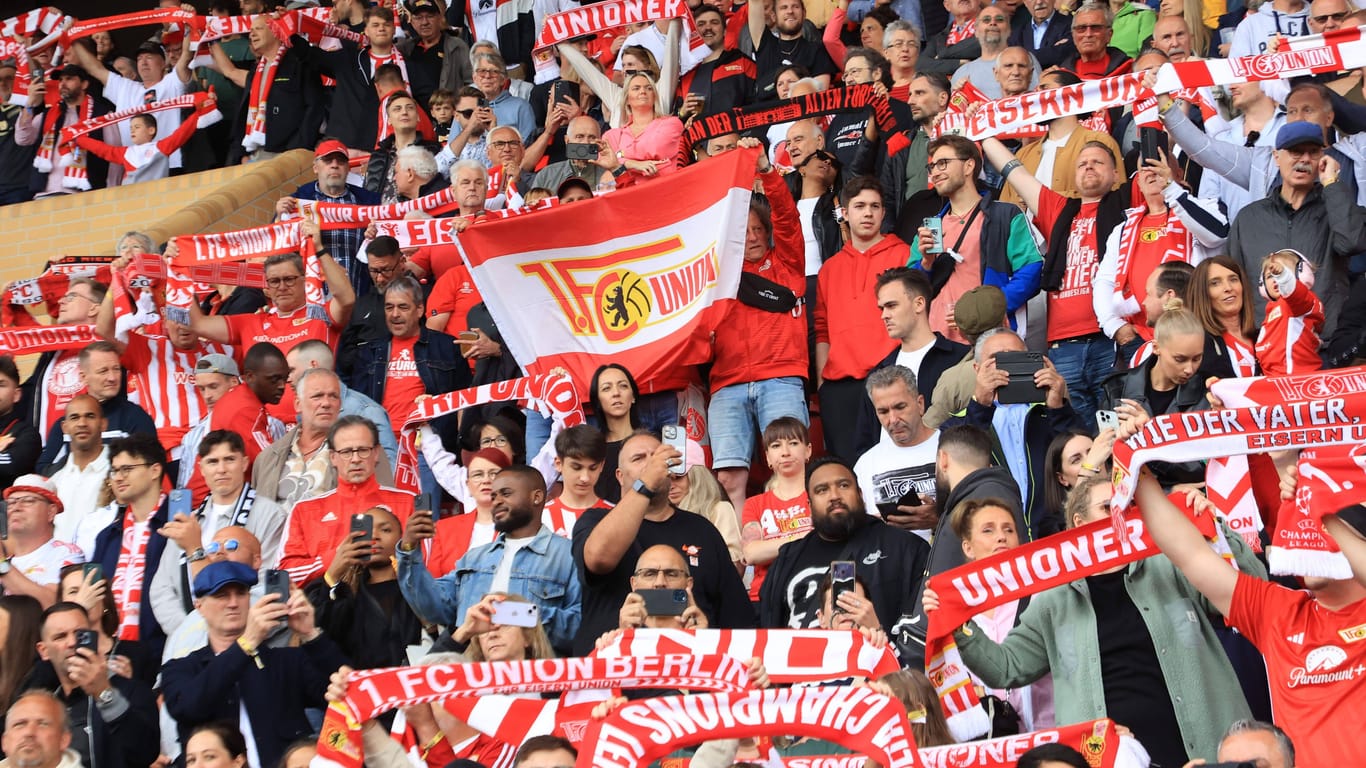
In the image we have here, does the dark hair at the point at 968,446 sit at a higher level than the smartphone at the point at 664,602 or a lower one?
higher

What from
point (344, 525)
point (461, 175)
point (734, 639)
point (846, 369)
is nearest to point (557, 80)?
point (461, 175)

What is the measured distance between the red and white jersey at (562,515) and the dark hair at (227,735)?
73.8 inches

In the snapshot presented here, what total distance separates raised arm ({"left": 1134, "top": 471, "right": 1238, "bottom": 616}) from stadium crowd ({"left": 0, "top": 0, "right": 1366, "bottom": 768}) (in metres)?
0.01

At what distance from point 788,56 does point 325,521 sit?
233 inches

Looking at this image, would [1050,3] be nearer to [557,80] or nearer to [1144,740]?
[557,80]

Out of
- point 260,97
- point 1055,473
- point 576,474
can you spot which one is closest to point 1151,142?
point 1055,473

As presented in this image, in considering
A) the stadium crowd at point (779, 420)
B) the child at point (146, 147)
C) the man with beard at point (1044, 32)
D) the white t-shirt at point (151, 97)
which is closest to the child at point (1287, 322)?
the stadium crowd at point (779, 420)

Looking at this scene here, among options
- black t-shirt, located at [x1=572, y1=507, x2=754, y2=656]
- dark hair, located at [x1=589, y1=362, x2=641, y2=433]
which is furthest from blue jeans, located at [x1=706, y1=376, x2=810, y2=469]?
black t-shirt, located at [x1=572, y1=507, x2=754, y2=656]

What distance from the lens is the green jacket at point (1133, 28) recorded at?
41.5 ft

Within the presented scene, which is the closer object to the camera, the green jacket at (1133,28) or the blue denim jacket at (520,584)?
the blue denim jacket at (520,584)

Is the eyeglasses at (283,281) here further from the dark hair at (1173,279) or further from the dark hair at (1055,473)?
the dark hair at (1055,473)

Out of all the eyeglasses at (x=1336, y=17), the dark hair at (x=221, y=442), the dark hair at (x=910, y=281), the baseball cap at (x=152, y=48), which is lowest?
the dark hair at (x=221, y=442)

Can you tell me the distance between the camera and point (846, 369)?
393 inches

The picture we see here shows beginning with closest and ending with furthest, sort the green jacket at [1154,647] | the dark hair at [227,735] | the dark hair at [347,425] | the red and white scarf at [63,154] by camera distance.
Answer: the green jacket at [1154,647] < the dark hair at [227,735] < the dark hair at [347,425] < the red and white scarf at [63,154]
